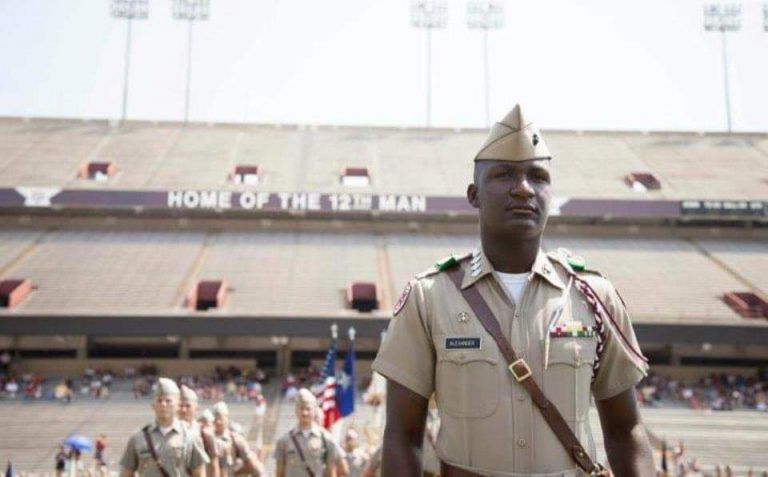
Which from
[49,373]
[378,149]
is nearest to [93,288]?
[49,373]

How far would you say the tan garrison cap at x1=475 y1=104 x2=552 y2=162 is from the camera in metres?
2.57

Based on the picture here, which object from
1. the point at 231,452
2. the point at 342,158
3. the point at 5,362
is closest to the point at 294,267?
the point at 5,362

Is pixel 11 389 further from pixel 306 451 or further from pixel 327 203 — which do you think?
pixel 306 451

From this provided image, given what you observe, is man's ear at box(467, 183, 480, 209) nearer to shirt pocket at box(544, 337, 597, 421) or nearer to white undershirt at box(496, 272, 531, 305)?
white undershirt at box(496, 272, 531, 305)

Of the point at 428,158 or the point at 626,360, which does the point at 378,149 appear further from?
the point at 626,360

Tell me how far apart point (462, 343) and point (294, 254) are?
109 ft

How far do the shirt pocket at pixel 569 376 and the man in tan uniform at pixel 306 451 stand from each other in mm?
5563

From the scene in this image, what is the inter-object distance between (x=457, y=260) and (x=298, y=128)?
162 ft

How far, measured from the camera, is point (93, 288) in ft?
102

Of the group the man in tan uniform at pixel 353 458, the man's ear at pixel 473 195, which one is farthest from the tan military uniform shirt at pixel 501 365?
the man in tan uniform at pixel 353 458

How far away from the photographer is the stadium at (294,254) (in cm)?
2586

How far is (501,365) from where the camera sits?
8.03 feet

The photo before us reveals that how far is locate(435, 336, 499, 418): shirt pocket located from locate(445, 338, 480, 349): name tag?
1cm

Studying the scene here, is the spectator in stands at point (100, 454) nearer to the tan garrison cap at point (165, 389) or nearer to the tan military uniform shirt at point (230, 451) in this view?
the tan military uniform shirt at point (230, 451)
